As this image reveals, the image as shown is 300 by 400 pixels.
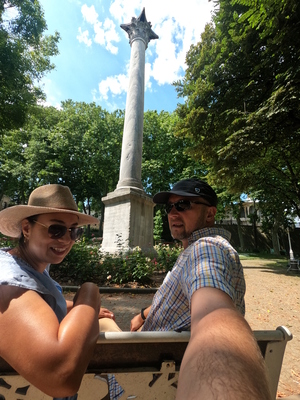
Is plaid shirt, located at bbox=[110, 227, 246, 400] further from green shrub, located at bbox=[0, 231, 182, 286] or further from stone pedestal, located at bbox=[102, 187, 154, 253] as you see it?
stone pedestal, located at bbox=[102, 187, 154, 253]

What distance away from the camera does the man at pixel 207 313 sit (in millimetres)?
627

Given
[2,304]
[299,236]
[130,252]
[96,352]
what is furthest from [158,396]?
[299,236]

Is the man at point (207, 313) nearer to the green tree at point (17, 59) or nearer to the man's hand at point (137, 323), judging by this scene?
the man's hand at point (137, 323)

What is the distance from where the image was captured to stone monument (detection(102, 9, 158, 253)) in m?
8.23

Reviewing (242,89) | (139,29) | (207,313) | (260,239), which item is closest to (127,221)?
(242,89)

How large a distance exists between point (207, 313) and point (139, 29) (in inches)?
550

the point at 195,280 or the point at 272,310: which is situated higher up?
the point at 195,280

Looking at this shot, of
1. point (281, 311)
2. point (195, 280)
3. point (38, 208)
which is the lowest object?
point (281, 311)

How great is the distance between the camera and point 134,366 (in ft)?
3.45

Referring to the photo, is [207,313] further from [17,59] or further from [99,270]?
[17,59]

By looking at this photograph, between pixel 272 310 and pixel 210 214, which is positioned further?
pixel 272 310

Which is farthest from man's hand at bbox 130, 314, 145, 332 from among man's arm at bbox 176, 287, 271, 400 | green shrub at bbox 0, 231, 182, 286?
green shrub at bbox 0, 231, 182, 286

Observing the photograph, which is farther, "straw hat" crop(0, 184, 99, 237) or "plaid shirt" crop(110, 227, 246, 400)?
"straw hat" crop(0, 184, 99, 237)

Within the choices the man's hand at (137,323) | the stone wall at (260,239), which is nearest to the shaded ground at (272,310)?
the man's hand at (137,323)
